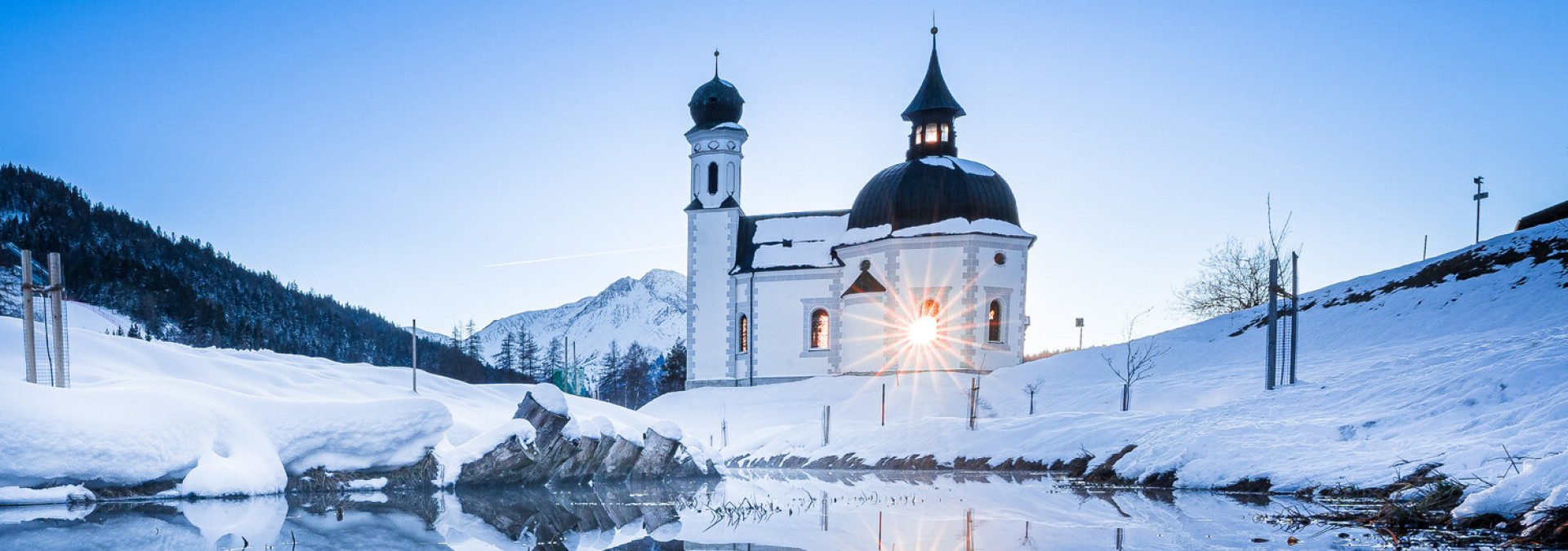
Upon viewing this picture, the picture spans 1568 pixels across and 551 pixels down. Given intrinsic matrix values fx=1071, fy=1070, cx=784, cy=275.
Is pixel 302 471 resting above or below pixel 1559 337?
below

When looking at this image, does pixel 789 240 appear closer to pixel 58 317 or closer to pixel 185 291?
pixel 58 317

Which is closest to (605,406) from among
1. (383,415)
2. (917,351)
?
(383,415)

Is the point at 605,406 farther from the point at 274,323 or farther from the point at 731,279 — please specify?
the point at 274,323

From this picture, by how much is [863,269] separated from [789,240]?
4627 millimetres

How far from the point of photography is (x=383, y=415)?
1491 centimetres

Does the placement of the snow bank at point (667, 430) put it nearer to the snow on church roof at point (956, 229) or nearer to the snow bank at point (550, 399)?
the snow bank at point (550, 399)

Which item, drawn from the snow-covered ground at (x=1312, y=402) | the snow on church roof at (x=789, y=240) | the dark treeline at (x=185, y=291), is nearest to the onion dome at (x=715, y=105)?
the snow on church roof at (x=789, y=240)

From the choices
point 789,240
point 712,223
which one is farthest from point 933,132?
point 712,223

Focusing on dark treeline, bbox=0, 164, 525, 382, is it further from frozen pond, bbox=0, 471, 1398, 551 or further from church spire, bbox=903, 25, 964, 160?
frozen pond, bbox=0, 471, 1398, 551

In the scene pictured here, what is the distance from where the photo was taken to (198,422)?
13156 mm

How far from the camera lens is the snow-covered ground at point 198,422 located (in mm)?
11828

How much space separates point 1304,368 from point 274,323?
93.7 metres

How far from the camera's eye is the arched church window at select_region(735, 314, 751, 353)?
44.6 m

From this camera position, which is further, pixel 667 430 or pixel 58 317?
pixel 667 430
